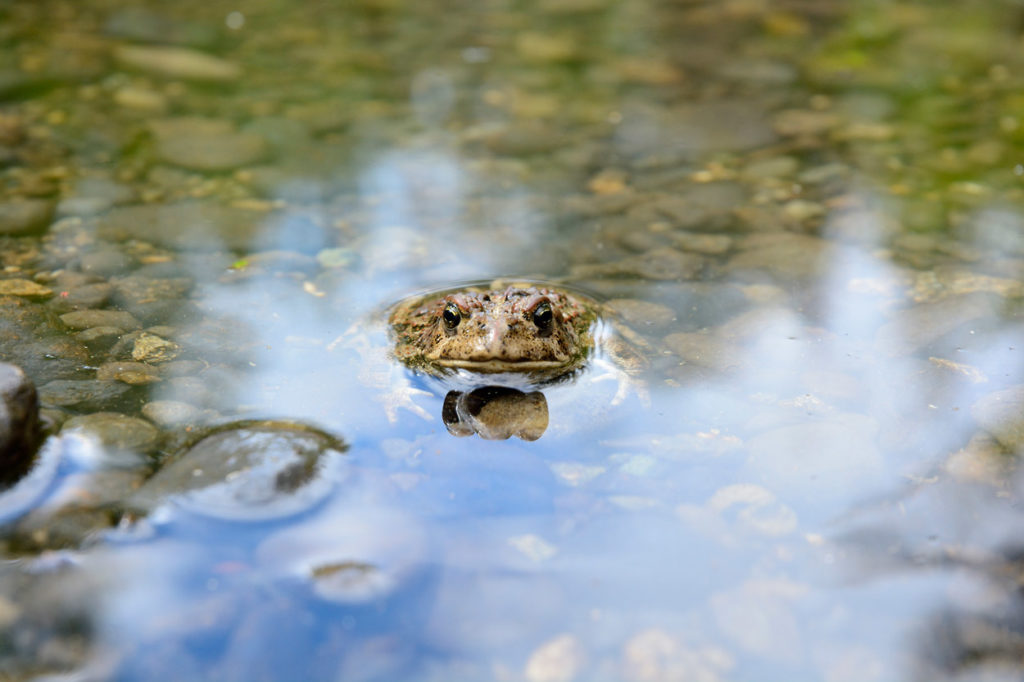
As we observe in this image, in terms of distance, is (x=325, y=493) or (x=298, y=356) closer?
(x=325, y=493)

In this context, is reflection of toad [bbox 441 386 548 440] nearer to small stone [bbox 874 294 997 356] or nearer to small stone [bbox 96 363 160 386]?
small stone [bbox 96 363 160 386]

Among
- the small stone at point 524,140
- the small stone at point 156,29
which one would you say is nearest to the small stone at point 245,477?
the small stone at point 524,140

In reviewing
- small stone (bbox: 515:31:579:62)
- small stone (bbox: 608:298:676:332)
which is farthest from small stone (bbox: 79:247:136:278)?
small stone (bbox: 515:31:579:62)

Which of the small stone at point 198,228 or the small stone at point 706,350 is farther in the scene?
the small stone at point 198,228

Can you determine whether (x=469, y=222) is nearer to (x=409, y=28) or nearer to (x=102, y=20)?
(x=409, y=28)

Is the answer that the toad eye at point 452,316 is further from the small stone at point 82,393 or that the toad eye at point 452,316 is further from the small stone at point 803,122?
the small stone at point 803,122

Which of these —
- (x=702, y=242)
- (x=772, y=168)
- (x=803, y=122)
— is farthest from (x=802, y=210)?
(x=803, y=122)

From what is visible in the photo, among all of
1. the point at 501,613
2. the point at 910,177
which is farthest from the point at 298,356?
the point at 910,177
